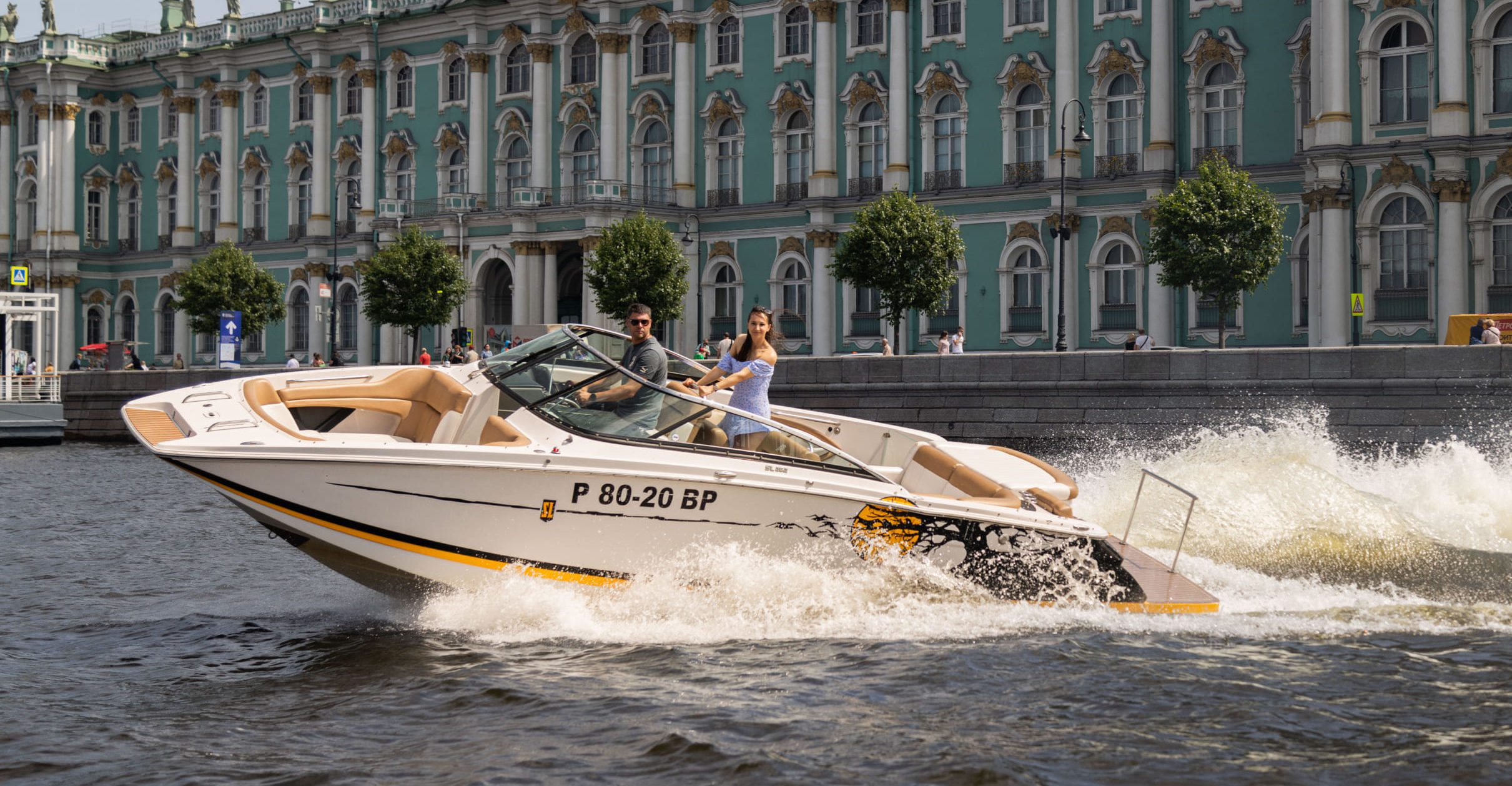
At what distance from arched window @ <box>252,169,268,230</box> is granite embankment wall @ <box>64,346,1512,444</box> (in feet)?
117

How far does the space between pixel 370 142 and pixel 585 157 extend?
34.6ft

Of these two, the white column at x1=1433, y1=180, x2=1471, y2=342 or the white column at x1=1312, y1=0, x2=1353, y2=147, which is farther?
the white column at x1=1312, y1=0, x2=1353, y2=147

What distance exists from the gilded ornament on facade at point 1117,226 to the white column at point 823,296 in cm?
855

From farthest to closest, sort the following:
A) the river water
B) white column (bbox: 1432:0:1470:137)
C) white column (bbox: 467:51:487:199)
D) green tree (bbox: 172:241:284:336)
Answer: green tree (bbox: 172:241:284:336) → white column (bbox: 467:51:487:199) → white column (bbox: 1432:0:1470:137) → the river water

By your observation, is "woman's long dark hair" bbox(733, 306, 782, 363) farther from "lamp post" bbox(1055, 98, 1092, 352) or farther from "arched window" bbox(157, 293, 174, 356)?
"arched window" bbox(157, 293, 174, 356)

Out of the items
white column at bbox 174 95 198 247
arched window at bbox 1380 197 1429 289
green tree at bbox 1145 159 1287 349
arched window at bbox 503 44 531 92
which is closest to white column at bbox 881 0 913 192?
green tree at bbox 1145 159 1287 349

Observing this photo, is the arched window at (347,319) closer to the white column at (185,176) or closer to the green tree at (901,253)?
the white column at (185,176)

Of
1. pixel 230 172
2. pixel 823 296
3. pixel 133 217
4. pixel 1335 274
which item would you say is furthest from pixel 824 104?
pixel 133 217

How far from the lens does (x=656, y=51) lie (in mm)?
50125

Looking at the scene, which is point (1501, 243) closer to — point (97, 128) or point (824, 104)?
point (824, 104)

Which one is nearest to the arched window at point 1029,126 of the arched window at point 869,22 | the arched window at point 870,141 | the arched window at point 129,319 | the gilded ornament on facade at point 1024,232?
the gilded ornament on facade at point 1024,232

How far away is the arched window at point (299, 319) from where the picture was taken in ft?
196

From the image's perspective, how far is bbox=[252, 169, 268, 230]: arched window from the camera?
201 ft

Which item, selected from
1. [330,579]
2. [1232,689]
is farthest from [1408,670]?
[330,579]
